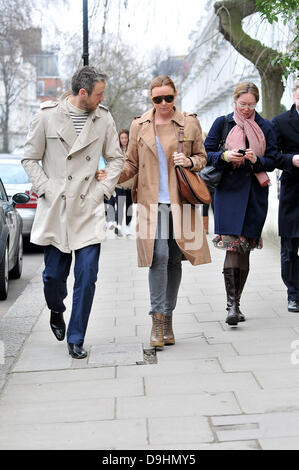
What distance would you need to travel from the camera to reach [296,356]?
5.20m

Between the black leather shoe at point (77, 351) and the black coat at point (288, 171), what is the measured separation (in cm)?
221

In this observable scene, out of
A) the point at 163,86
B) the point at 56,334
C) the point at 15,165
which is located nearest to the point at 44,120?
the point at 163,86

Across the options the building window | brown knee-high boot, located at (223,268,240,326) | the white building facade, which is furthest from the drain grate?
the building window

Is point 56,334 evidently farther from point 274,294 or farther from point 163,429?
point 274,294

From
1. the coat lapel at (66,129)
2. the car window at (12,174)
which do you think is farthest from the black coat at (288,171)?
the car window at (12,174)

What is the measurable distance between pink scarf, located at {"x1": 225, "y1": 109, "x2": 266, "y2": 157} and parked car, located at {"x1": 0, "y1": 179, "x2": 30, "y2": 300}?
286cm

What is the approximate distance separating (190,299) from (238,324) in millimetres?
1334

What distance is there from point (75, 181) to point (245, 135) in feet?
4.97

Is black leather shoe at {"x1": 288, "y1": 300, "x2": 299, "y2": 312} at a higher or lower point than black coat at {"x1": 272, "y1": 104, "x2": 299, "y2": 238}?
lower

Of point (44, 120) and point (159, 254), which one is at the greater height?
point (44, 120)

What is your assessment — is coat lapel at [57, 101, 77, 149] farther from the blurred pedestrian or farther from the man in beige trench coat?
the blurred pedestrian

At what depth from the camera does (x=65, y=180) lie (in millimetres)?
5352

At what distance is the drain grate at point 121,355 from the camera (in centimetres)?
522

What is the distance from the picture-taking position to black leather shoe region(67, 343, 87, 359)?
5.37 metres
